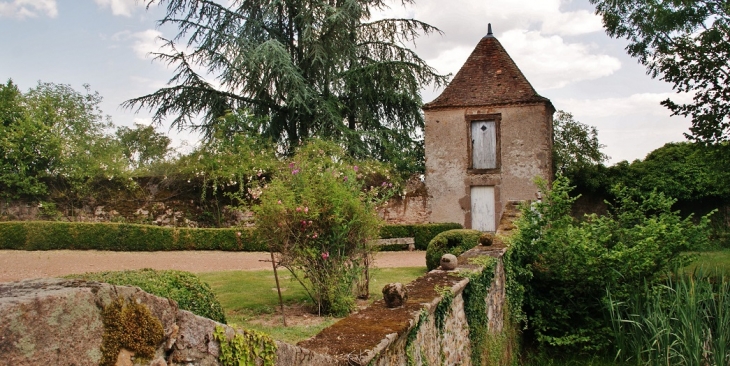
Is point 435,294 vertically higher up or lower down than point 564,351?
higher up

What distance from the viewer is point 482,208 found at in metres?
18.4

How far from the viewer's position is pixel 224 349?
1.96 metres

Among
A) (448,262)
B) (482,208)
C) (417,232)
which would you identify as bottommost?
(448,262)

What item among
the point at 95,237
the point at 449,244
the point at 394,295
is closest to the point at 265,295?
the point at 449,244

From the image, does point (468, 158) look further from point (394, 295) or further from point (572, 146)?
point (394, 295)

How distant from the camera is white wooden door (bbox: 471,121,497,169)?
18547mm

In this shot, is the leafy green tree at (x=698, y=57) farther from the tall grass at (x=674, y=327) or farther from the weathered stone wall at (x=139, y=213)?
the weathered stone wall at (x=139, y=213)

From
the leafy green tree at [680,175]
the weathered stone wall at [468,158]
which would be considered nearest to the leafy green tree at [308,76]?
the weathered stone wall at [468,158]

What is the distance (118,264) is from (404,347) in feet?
33.4

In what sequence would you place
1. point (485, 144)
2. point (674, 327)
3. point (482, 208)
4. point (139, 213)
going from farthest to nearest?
point (485, 144) < point (482, 208) < point (139, 213) < point (674, 327)

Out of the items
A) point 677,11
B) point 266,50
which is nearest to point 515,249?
point 677,11

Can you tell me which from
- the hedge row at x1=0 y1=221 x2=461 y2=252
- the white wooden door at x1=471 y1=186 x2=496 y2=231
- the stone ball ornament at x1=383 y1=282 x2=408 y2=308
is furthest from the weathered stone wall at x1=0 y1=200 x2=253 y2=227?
the stone ball ornament at x1=383 y1=282 x2=408 y2=308

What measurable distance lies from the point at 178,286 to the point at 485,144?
14.7 metres

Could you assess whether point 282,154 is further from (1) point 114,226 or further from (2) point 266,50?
(1) point 114,226
